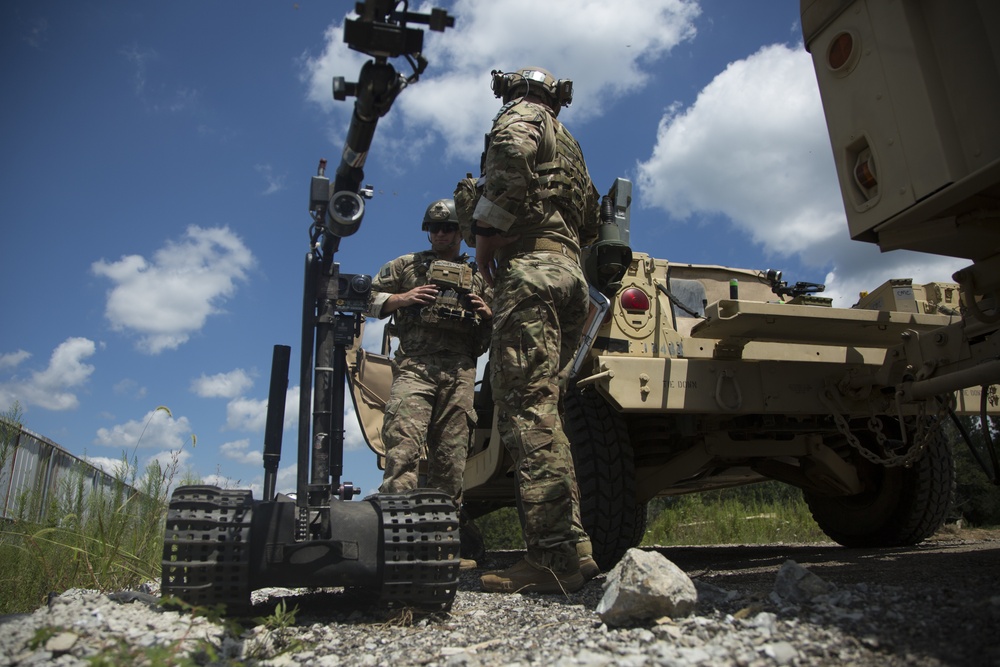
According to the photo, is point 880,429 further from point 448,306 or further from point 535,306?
point 448,306

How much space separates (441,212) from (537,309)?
1.81m

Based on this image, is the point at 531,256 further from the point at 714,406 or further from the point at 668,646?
the point at 668,646

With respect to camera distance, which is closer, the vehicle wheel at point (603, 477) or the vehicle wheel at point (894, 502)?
the vehicle wheel at point (603, 477)

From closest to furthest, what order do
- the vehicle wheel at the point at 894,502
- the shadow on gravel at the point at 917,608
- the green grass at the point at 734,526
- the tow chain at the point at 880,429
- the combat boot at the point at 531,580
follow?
1. the shadow on gravel at the point at 917,608
2. the combat boot at the point at 531,580
3. the tow chain at the point at 880,429
4. the vehicle wheel at the point at 894,502
5. the green grass at the point at 734,526

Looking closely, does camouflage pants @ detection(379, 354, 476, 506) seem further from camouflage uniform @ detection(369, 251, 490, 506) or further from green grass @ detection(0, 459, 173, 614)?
green grass @ detection(0, 459, 173, 614)

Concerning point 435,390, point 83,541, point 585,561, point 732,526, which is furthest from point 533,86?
point 732,526

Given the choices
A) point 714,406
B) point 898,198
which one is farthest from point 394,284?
point 898,198

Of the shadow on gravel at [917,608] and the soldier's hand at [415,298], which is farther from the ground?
the soldier's hand at [415,298]

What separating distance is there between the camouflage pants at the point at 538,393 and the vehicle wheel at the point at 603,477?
0.50m

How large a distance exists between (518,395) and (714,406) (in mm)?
994

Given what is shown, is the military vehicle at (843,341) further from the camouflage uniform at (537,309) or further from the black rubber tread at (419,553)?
the black rubber tread at (419,553)

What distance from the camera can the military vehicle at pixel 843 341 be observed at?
2.24m

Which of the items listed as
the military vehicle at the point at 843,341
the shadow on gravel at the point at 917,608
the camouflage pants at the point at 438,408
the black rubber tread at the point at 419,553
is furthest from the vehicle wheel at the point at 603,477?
the black rubber tread at the point at 419,553

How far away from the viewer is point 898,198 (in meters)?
2.29
